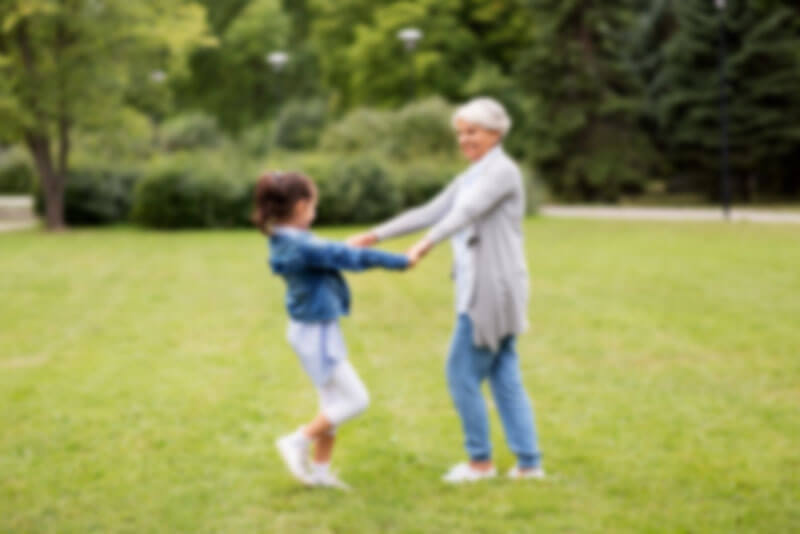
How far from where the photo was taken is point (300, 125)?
174 feet

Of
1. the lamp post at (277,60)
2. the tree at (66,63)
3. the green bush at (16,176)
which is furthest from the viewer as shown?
the green bush at (16,176)

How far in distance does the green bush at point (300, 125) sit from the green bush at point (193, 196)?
26397 millimetres

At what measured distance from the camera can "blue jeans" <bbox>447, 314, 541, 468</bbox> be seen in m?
4.91

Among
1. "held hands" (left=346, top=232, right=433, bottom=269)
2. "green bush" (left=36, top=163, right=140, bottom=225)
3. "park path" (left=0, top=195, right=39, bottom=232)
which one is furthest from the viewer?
"park path" (left=0, top=195, right=39, bottom=232)

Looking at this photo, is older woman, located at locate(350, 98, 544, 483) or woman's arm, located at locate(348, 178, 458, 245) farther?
woman's arm, located at locate(348, 178, 458, 245)

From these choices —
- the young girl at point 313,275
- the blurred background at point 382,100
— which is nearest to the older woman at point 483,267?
the young girl at point 313,275

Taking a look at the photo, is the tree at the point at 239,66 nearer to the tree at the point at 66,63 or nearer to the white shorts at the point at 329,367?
the tree at the point at 66,63

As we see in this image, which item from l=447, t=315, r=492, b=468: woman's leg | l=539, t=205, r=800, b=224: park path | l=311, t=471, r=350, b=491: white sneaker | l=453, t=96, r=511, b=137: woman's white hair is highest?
l=453, t=96, r=511, b=137: woman's white hair

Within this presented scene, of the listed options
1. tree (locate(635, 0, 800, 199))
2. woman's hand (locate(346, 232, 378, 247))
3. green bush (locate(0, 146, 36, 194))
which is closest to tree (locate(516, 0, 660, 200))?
tree (locate(635, 0, 800, 199))

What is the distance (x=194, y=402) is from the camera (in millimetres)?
6977

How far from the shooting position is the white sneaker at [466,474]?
5016mm

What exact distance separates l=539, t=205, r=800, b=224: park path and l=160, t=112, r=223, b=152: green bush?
66.0ft

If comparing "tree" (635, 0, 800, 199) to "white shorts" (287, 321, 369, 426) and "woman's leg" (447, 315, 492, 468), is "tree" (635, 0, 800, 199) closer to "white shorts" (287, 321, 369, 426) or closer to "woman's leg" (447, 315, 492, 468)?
"woman's leg" (447, 315, 492, 468)

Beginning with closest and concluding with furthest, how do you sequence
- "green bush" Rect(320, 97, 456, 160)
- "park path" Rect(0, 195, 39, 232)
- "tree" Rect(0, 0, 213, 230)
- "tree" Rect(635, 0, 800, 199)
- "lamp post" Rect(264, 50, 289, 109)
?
"tree" Rect(0, 0, 213, 230) → "park path" Rect(0, 195, 39, 232) → "green bush" Rect(320, 97, 456, 160) → "tree" Rect(635, 0, 800, 199) → "lamp post" Rect(264, 50, 289, 109)
